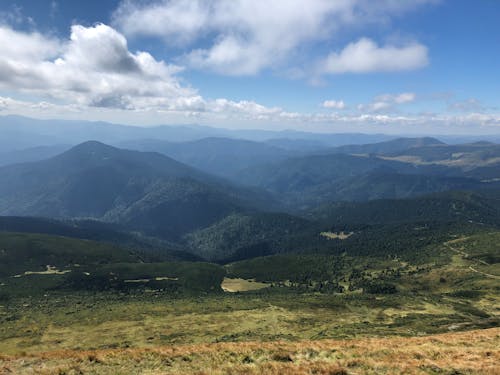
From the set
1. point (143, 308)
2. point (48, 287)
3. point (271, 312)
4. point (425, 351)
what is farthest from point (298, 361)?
point (48, 287)

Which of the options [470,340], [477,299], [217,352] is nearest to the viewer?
[217,352]

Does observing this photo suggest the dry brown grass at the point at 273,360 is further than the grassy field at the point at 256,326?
No

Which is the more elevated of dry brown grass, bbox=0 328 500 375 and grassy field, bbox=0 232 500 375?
dry brown grass, bbox=0 328 500 375

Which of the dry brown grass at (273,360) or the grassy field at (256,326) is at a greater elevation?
the dry brown grass at (273,360)

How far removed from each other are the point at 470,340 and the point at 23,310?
15155cm

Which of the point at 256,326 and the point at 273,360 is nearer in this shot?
the point at 273,360

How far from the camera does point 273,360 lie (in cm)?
3116

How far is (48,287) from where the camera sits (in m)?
180

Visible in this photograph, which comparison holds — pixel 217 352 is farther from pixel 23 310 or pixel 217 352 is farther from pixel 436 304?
pixel 23 310

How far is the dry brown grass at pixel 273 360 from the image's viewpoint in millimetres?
28391

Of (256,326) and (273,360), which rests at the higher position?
(273,360)

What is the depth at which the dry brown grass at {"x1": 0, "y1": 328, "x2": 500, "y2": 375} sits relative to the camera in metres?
28.4

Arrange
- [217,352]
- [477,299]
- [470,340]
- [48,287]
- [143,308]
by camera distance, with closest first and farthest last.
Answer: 1. [217,352]
2. [470,340]
3. [143,308]
4. [477,299]
5. [48,287]

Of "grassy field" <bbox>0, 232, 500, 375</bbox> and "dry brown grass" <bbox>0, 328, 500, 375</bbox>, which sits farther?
"grassy field" <bbox>0, 232, 500, 375</bbox>
